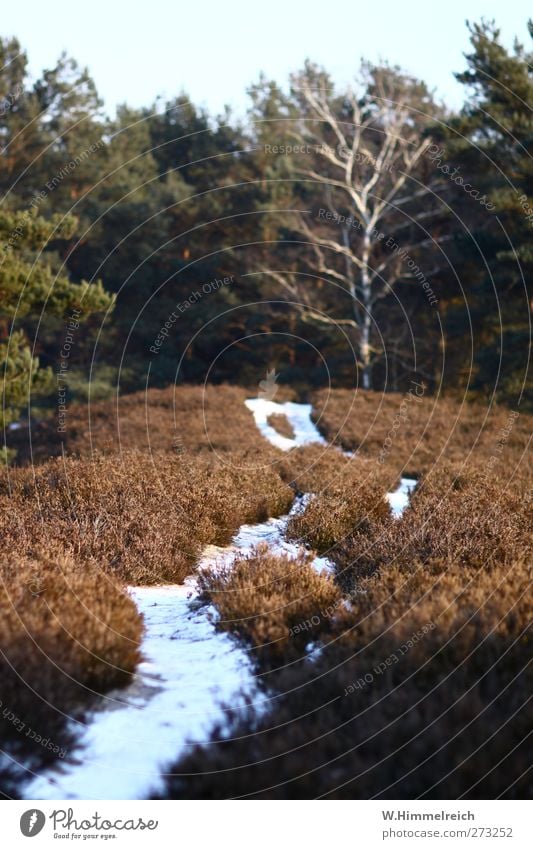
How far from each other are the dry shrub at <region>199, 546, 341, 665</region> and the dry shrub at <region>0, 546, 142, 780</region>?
69 cm

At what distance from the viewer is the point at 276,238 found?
3584 centimetres

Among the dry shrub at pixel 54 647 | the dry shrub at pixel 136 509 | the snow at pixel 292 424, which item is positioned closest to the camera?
the dry shrub at pixel 54 647

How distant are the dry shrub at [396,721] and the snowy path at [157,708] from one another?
0.91 feet

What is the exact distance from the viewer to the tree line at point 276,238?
87.5 ft

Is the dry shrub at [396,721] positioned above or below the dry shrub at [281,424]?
below

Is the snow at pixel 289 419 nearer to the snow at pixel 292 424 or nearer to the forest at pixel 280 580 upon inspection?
the snow at pixel 292 424

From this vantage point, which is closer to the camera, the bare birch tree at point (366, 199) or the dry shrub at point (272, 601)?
the dry shrub at point (272, 601)

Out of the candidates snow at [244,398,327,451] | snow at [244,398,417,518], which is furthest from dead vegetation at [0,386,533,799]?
snow at [244,398,327,451]

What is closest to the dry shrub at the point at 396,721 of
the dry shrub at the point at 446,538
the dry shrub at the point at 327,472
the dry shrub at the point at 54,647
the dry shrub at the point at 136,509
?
the dry shrub at the point at 54,647

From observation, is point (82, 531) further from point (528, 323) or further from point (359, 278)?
point (359, 278)

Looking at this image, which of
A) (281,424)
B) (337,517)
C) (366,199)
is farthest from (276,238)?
(337,517)

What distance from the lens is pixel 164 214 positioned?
3544 cm
